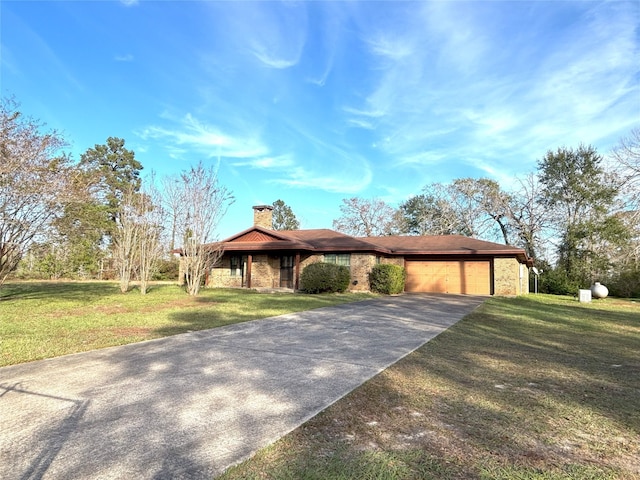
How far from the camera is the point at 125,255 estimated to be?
17078 millimetres

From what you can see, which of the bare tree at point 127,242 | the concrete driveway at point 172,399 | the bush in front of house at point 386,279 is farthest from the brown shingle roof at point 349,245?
the concrete driveway at point 172,399

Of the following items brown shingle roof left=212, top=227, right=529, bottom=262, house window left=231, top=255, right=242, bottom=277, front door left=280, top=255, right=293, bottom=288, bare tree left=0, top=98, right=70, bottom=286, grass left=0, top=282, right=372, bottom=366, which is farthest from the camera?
house window left=231, top=255, right=242, bottom=277

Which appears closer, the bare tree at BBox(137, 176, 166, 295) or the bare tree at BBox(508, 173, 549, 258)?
the bare tree at BBox(137, 176, 166, 295)

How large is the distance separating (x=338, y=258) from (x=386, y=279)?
116 inches

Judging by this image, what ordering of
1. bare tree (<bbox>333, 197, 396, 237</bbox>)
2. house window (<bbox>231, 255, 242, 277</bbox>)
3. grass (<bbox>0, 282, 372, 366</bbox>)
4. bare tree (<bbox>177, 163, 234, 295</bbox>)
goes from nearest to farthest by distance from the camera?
grass (<bbox>0, 282, 372, 366</bbox>)
bare tree (<bbox>177, 163, 234, 295</bbox>)
house window (<bbox>231, 255, 242, 277</bbox>)
bare tree (<bbox>333, 197, 396, 237</bbox>)

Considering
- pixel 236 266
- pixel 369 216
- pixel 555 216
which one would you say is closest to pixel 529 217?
pixel 555 216

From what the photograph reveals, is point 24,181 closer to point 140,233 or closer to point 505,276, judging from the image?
point 140,233

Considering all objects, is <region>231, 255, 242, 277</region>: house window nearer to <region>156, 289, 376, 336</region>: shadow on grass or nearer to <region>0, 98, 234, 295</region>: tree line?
<region>0, 98, 234, 295</region>: tree line

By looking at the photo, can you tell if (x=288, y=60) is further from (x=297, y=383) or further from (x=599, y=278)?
(x=599, y=278)

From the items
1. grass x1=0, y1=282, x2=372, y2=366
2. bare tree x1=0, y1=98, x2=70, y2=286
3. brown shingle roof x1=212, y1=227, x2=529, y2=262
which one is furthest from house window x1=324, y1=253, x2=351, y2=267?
bare tree x1=0, y1=98, x2=70, y2=286

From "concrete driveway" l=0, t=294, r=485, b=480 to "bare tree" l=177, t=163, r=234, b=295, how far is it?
9758mm

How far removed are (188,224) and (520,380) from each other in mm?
14727

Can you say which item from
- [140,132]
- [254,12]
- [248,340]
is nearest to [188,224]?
[140,132]

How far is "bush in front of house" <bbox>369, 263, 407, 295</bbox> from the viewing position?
19016 millimetres
